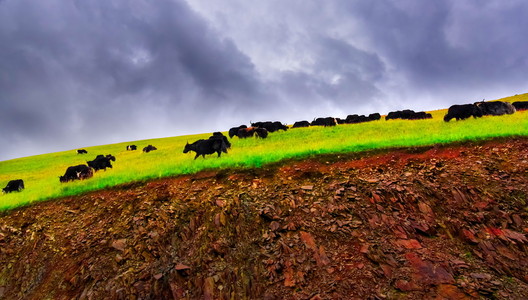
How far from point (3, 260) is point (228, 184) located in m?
8.77

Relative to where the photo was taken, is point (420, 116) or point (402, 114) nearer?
point (420, 116)

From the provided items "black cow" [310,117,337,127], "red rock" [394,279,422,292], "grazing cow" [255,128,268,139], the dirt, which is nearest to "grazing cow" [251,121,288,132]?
"black cow" [310,117,337,127]

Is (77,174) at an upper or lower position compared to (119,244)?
upper

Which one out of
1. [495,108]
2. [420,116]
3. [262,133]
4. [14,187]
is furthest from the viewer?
[420,116]

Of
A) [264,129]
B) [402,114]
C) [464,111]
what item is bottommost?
[464,111]

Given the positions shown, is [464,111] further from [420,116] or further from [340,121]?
[340,121]

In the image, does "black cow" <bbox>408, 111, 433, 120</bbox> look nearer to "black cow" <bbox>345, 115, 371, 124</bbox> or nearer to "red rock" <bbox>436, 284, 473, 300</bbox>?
"black cow" <bbox>345, 115, 371, 124</bbox>

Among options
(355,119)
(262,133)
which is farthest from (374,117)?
(262,133)

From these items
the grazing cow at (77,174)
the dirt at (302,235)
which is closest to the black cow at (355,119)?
the dirt at (302,235)

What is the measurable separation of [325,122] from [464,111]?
50.7 feet

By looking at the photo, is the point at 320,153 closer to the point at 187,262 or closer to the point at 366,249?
the point at 366,249

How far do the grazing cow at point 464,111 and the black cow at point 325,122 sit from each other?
13449mm

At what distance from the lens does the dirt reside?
6.70 m

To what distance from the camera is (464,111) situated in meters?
22.9
